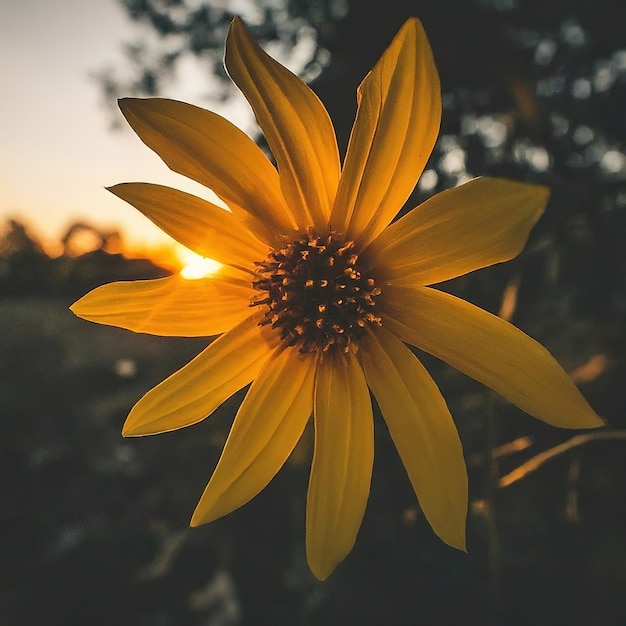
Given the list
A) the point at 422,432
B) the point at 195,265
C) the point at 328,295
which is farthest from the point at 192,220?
the point at 422,432

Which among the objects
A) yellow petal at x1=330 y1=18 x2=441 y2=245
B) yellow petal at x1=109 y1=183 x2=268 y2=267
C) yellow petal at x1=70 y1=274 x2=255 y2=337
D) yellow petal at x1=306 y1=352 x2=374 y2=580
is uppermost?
yellow petal at x1=330 y1=18 x2=441 y2=245

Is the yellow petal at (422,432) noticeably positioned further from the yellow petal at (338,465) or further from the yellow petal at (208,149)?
the yellow petal at (208,149)

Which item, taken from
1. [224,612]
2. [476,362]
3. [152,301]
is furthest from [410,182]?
[224,612]

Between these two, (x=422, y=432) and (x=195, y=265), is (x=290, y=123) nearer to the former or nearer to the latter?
(x=195, y=265)

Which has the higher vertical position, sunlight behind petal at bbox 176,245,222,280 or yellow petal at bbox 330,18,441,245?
yellow petal at bbox 330,18,441,245

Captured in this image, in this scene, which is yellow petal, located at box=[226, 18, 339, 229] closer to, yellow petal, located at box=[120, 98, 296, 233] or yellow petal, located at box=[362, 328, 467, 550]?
yellow petal, located at box=[120, 98, 296, 233]

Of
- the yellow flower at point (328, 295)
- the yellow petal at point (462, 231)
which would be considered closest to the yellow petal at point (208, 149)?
the yellow flower at point (328, 295)

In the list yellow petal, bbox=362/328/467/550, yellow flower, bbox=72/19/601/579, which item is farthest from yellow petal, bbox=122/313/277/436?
yellow petal, bbox=362/328/467/550
